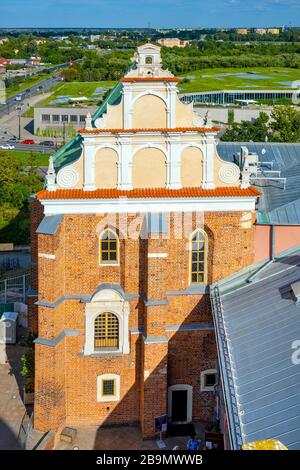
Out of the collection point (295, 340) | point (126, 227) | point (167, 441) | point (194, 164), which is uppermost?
point (194, 164)

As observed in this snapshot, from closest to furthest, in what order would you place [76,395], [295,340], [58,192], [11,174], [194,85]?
[295,340], [58,192], [76,395], [11,174], [194,85]

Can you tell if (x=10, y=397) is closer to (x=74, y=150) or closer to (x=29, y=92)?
(x=74, y=150)

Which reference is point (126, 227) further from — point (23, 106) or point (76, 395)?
point (23, 106)

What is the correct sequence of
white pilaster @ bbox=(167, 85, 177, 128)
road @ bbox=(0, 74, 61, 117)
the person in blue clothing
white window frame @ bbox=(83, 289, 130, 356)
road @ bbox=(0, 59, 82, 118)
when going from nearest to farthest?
the person in blue clothing < white pilaster @ bbox=(167, 85, 177, 128) < white window frame @ bbox=(83, 289, 130, 356) < road @ bbox=(0, 74, 61, 117) < road @ bbox=(0, 59, 82, 118)

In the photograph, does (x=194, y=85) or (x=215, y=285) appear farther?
(x=194, y=85)

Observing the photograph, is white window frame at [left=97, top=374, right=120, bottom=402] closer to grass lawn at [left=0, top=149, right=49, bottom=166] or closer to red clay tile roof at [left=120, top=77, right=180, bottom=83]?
red clay tile roof at [left=120, top=77, right=180, bottom=83]

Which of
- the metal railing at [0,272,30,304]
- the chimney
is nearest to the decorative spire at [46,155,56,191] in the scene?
the chimney

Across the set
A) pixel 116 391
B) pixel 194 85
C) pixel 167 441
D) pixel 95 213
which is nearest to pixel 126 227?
pixel 95 213
